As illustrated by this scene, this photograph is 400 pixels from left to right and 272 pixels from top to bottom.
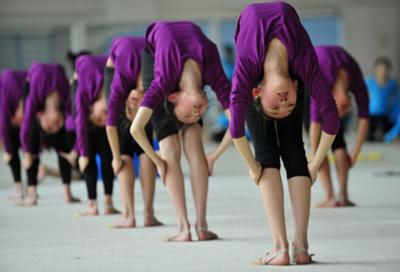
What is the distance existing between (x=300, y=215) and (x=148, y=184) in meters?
1.89

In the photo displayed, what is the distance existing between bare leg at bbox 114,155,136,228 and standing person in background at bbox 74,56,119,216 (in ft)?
2.32

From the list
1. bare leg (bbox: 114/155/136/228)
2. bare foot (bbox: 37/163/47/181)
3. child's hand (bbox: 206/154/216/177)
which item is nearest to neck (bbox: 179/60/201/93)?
child's hand (bbox: 206/154/216/177)

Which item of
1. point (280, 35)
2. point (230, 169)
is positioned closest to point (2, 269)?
point (280, 35)

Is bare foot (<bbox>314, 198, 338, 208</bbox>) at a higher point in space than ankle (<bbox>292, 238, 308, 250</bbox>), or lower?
lower

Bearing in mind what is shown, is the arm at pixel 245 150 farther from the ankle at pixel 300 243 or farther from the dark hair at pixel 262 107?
the ankle at pixel 300 243

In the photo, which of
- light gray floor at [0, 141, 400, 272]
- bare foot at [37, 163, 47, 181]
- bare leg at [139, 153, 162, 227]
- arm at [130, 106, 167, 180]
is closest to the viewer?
light gray floor at [0, 141, 400, 272]

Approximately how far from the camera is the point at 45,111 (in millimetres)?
7402

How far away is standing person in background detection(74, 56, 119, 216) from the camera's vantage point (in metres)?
6.43

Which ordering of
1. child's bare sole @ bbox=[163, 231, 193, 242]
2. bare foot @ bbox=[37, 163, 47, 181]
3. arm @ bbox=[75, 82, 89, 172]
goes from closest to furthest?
child's bare sole @ bbox=[163, 231, 193, 242], arm @ bbox=[75, 82, 89, 172], bare foot @ bbox=[37, 163, 47, 181]

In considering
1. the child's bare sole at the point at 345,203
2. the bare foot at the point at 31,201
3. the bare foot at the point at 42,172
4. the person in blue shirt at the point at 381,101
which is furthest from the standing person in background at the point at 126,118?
the person in blue shirt at the point at 381,101

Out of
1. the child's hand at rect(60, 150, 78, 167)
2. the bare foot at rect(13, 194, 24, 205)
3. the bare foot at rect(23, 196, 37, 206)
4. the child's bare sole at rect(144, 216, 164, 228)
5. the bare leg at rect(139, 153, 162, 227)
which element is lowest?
the bare foot at rect(13, 194, 24, 205)

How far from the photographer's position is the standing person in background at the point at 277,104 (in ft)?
12.8

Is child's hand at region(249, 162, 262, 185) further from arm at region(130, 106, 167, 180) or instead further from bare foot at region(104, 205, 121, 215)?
bare foot at region(104, 205, 121, 215)

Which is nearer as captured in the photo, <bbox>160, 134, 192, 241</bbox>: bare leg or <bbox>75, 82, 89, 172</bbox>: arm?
<bbox>160, 134, 192, 241</bbox>: bare leg
